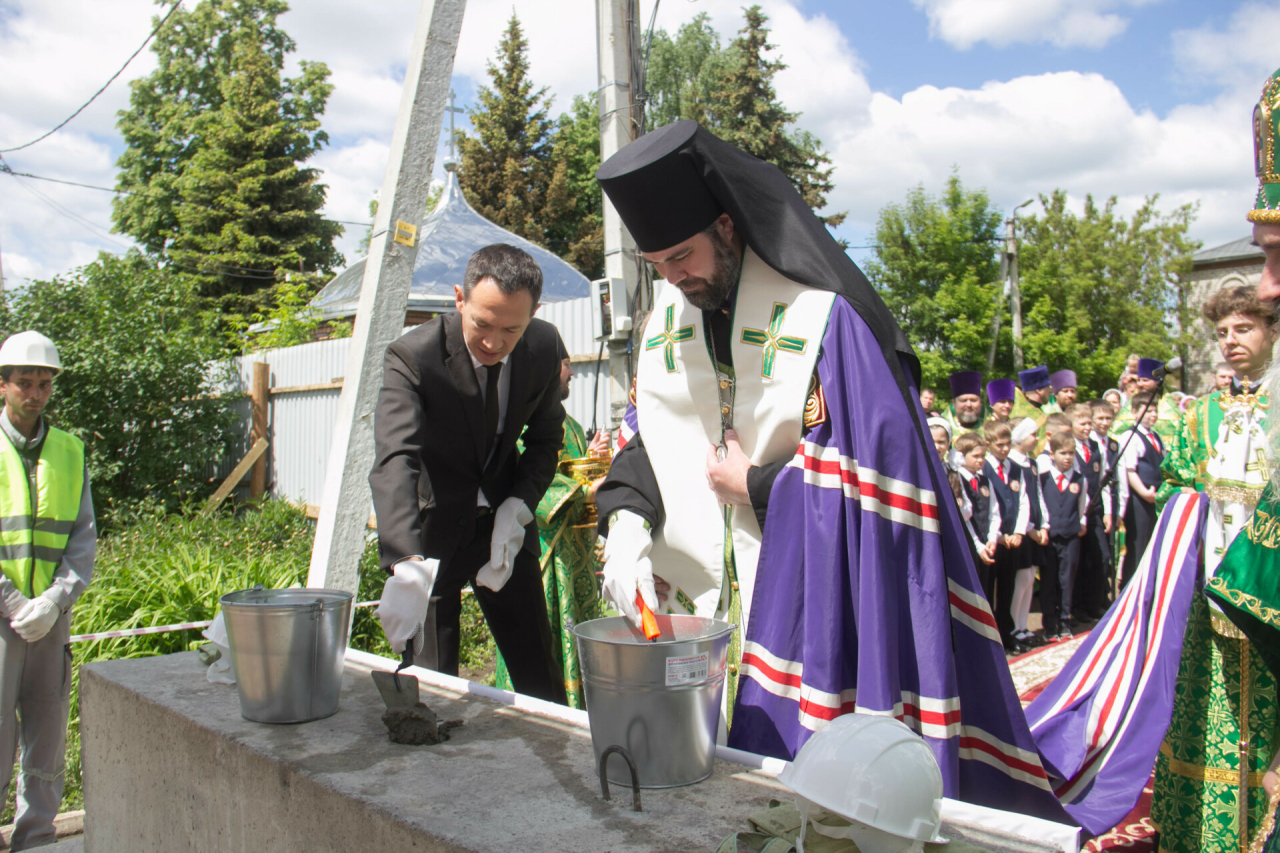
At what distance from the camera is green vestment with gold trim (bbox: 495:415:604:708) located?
14.7 ft

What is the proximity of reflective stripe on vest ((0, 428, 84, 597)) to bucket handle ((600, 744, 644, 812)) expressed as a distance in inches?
133

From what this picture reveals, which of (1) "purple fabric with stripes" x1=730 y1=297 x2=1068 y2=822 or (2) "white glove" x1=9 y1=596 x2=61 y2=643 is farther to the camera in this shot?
(2) "white glove" x1=9 y1=596 x2=61 y2=643

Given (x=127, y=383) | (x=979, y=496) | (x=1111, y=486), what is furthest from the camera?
(x=127, y=383)

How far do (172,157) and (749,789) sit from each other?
30470 mm

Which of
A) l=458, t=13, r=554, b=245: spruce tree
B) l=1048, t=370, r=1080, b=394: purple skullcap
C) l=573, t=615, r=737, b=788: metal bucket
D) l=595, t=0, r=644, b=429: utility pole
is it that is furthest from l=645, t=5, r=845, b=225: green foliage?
l=573, t=615, r=737, b=788: metal bucket

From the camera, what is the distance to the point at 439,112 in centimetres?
454

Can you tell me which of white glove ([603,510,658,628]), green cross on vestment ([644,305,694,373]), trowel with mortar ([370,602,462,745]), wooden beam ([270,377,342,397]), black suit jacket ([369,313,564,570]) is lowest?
trowel with mortar ([370,602,462,745])

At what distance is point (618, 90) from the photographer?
5773 millimetres

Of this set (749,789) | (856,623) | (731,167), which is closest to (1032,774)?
(856,623)

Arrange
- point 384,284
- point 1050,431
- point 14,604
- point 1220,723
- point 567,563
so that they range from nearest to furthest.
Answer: point 1220,723 → point 14,604 → point 384,284 → point 567,563 → point 1050,431

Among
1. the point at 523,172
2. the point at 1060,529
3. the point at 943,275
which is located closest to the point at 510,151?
the point at 523,172

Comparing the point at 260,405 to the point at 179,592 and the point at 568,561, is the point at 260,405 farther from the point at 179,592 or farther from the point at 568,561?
the point at 568,561

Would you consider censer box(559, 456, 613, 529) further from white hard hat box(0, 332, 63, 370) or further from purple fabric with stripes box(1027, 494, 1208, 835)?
white hard hat box(0, 332, 63, 370)

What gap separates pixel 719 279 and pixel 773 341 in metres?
0.28
